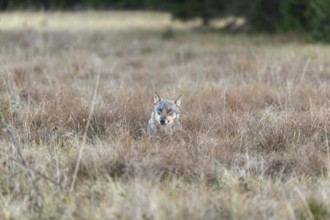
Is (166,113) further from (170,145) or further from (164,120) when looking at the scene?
(170,145)

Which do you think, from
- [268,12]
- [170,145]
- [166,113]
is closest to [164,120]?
[166,113]

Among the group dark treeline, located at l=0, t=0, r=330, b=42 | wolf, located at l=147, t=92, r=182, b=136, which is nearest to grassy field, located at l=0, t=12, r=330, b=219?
wolf, located at l=147, t=92, r=182, b=136

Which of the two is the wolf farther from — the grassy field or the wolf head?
the grassy field

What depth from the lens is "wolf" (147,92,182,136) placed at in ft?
17.8

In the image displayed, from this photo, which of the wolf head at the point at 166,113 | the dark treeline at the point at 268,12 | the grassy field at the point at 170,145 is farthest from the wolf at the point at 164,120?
the dark treeline at the point at 268,12

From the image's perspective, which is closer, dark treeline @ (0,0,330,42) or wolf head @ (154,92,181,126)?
wolf head @ (154,92,181,126)

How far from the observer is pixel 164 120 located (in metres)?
5.41

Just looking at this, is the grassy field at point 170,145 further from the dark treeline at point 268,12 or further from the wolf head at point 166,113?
the dark treeline at point 268,12

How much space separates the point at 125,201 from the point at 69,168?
0.82m

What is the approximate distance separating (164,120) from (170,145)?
53 centimetres

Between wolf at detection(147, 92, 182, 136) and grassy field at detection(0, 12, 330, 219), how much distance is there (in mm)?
143

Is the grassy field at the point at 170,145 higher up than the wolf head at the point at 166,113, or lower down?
lower down

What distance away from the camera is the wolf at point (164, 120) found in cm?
543

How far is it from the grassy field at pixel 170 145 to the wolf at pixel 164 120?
14cm
